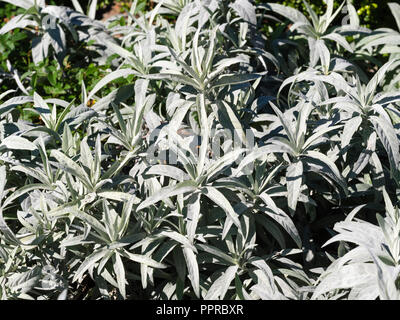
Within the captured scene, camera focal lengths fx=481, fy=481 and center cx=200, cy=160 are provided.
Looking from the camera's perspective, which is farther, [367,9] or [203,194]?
[367,9]

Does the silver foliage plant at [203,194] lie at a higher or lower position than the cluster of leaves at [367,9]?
lower

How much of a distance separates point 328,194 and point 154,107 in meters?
1.03

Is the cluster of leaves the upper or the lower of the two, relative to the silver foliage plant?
upper

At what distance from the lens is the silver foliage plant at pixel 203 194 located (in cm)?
185

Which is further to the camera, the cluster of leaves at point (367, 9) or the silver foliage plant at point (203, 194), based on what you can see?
the cluster of leaves at point (367, 9)

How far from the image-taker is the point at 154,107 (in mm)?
2609

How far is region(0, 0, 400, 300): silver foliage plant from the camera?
A: 185 centimetres

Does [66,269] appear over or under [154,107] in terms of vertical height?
under

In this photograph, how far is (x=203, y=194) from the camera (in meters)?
2.01

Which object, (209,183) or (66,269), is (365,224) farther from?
(66,269)

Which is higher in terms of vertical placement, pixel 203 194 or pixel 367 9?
pixel 367 9

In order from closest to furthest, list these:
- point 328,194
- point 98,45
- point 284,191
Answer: point 284,191 < point 328,194 < point 98,45

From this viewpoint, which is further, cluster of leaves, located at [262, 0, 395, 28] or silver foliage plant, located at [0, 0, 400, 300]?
cluster of leaves, located at [262, 0, 395, 28]
